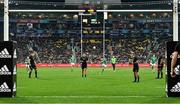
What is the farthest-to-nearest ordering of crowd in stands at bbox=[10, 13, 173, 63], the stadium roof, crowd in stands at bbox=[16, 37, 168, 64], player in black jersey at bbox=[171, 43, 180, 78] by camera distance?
crowd in stands at bbox=[10, 13, 173, 63] → the stadium roof → crowd in stands at bbox=[16, 37, 168, 64] → player in black jersey at bbox=[171, 43, 180, 78]

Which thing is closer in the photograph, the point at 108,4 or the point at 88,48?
the point at 108,4

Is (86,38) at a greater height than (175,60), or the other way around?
(175,60)

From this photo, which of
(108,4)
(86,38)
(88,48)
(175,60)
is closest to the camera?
(175,60)

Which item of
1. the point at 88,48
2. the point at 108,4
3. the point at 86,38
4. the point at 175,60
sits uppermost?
the point at 108,4

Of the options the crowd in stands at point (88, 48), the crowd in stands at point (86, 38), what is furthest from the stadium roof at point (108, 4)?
the crowd in stands at point (88, 48)

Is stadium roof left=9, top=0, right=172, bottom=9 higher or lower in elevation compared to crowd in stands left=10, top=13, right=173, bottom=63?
higher

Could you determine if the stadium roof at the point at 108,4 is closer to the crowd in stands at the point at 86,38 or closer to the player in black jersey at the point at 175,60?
the crowd in stands at the point at 86,38

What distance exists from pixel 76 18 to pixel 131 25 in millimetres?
8971

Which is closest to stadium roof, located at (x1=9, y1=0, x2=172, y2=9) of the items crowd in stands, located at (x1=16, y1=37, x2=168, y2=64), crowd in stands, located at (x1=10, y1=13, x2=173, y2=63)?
crowd in stands, located at (x1=10, y1=13, x2=173, y2=63)

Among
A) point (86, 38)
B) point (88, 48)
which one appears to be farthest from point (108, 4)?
point (88, 48)

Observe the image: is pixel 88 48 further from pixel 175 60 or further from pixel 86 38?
pixel 175 60

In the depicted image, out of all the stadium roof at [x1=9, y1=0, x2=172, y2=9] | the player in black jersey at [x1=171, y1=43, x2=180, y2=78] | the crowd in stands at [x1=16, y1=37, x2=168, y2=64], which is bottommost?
the crowd in stands at [x1=16, y1=37, x2=168, y2=64]

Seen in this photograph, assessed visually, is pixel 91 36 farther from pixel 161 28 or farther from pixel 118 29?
pixel 161 28

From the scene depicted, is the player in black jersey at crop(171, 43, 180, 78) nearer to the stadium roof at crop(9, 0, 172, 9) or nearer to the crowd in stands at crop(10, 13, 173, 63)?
Result: the stadium roof at crop(9, 0, 172, 9)
